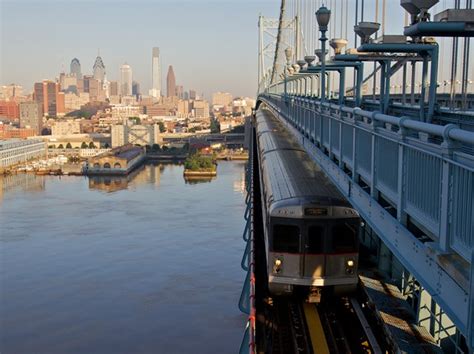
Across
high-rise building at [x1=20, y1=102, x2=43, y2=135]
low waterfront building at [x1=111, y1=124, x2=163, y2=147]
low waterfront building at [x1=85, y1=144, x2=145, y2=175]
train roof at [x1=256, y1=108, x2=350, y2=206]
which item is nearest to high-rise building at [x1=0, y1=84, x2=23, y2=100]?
high-rise building at [x1=20, y1=102, x2=43, y2=135]

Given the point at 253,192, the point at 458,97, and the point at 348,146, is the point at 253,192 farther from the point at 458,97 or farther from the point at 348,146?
the point at 348,146

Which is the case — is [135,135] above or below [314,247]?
below

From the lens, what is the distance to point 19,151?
206 feet

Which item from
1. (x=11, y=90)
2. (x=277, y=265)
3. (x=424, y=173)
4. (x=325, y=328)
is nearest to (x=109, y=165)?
(x=277, y=265)

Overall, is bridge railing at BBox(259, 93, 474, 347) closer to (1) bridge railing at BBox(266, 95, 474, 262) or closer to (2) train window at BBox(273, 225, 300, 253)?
(1) bridge railing at BBox(266, 95, 474, 262)

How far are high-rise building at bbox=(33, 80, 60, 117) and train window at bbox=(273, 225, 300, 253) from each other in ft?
478

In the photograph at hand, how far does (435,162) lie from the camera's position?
2.84m

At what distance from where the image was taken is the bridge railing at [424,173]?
95.2 inches

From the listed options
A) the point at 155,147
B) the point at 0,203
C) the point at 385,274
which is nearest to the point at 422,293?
the point at 385,274

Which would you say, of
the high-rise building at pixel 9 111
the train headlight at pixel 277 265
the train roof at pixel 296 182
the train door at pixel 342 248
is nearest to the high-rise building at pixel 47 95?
the high-rise building at pixel 9 111

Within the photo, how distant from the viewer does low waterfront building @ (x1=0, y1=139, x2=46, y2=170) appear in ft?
191

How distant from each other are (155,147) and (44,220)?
147ft

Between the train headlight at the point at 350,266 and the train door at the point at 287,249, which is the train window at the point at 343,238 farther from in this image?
the train door at the point at 287,249

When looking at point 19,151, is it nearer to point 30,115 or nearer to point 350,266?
point 30,115
